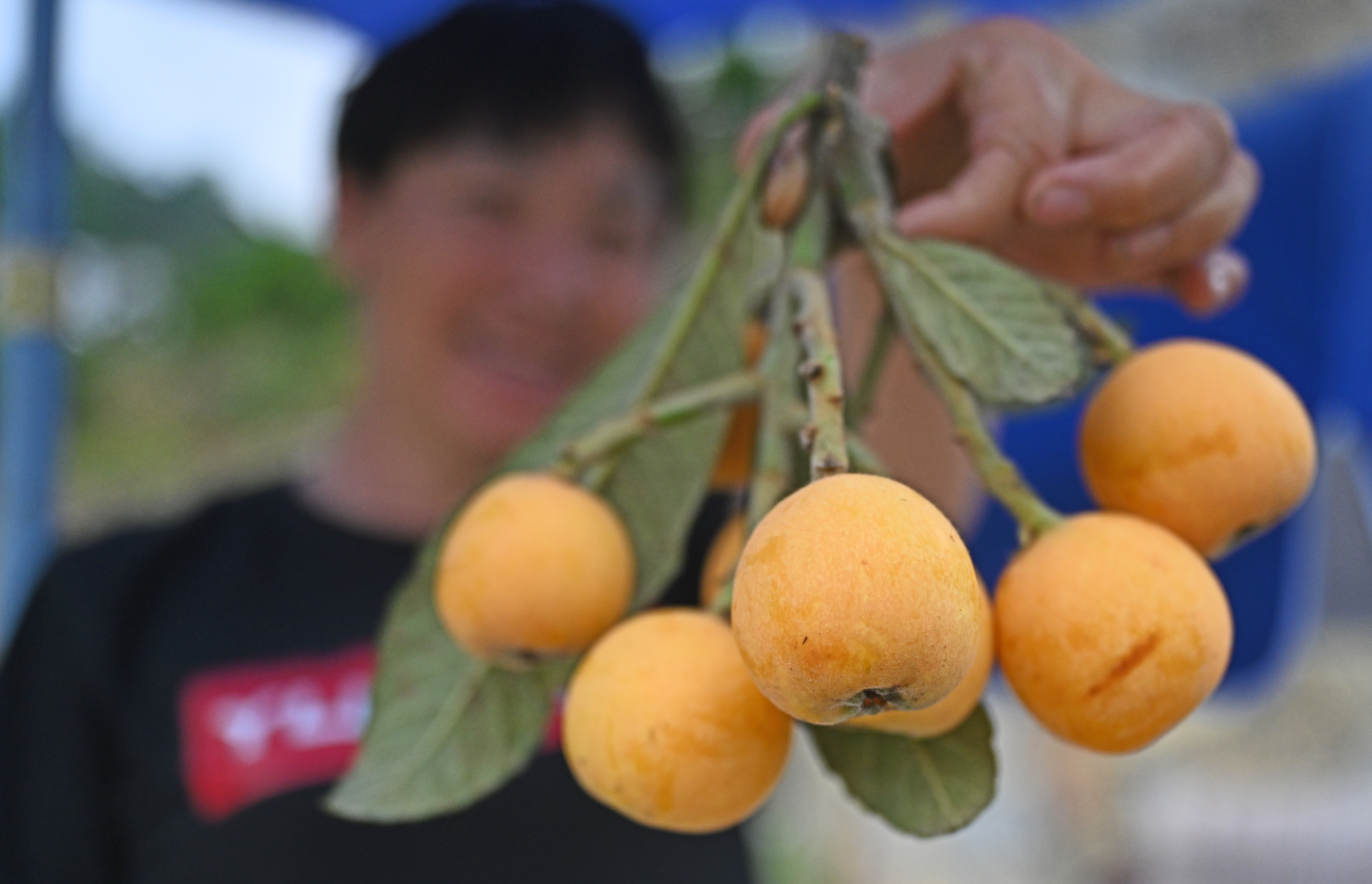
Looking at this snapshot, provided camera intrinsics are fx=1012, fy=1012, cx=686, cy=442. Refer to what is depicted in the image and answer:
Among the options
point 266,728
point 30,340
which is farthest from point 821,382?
point 30,340

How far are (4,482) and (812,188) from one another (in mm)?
1372

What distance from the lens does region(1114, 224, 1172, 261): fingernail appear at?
24.5 inches

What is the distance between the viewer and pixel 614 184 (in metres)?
1.53

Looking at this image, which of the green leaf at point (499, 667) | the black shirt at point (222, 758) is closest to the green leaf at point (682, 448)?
the green leaf at point (499, 667)

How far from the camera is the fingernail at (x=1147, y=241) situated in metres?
0.62

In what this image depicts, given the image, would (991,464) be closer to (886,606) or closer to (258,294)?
(886,606)

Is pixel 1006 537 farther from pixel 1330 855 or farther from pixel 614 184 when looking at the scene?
pixel 1330 855

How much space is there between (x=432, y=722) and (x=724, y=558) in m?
0.20

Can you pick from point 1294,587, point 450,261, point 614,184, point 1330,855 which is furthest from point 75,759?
point 1330,855

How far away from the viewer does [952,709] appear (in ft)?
1.51

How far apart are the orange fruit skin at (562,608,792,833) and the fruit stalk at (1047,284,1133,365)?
0.26 m

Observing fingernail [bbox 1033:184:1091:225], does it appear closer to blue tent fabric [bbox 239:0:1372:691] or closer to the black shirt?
blue tent fabric [bbox 239:0:1372:691]

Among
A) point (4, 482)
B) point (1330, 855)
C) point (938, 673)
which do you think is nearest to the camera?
point (938, 673)

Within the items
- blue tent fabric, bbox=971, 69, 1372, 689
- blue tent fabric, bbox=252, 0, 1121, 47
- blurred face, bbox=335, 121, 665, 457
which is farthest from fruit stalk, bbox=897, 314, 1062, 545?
blue tent fabric, bbox=252, 0, 1121, 47
